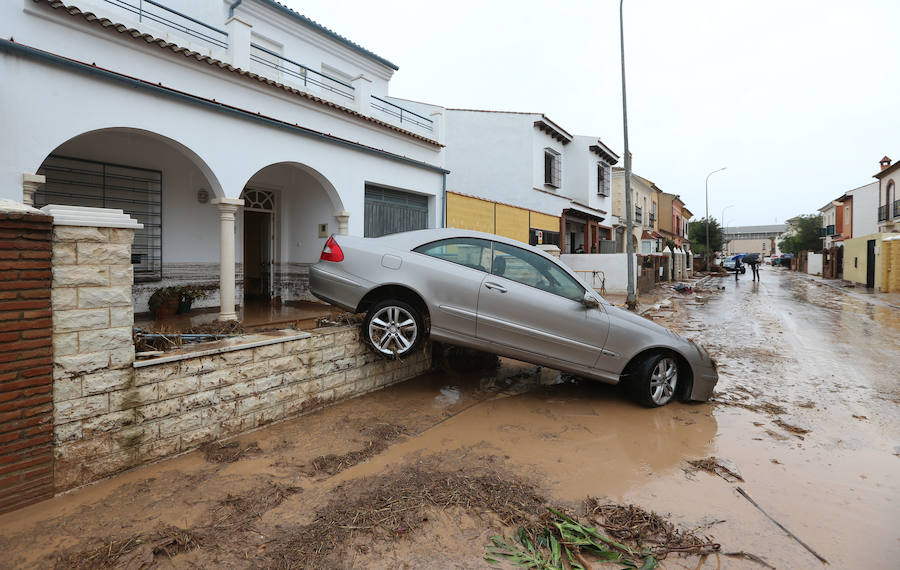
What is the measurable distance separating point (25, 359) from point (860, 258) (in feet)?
117

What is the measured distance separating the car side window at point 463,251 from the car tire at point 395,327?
67 cm

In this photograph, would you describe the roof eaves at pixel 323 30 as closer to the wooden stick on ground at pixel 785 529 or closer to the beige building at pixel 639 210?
the wooden stick on ground at pixel 785 529

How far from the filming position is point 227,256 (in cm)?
728

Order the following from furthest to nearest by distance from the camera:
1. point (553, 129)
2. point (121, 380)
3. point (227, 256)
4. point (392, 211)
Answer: point (553, 129)
point (392, 211)
point (227, 256)
point (121, 380)

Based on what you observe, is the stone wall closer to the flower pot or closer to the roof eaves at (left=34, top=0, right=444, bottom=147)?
the flower pot

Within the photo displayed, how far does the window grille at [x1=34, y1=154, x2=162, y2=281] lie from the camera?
6906 mm

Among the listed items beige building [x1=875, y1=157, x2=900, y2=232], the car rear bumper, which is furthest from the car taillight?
beige building [x1=875, y1=157, x2=900, y2=232]

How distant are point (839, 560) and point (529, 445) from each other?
87.9 inches

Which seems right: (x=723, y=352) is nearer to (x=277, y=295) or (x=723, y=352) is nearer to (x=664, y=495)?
(x=664, y=495)

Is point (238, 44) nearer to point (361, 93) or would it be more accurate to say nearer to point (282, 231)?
point (361, 93)

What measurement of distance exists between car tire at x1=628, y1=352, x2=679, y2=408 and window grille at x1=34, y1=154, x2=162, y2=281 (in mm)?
7486

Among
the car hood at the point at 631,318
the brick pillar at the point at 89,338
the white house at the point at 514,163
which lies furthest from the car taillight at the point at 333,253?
the white house at the point at 514,163

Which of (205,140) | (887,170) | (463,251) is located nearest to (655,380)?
(463,251)

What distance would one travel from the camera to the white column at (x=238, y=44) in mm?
7699
